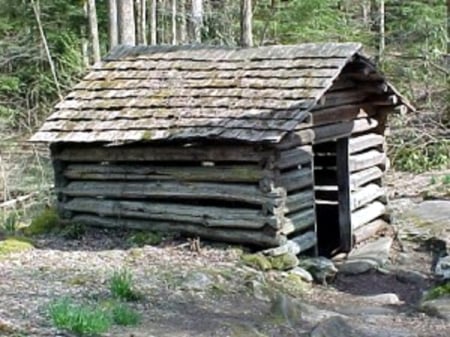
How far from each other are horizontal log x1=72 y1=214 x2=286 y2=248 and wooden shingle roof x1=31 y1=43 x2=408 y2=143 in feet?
3.98

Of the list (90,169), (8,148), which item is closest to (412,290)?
(90,169)

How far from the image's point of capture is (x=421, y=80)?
21531mm

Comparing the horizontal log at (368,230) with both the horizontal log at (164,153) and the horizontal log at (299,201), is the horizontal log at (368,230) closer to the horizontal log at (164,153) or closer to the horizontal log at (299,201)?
the horizontal log at (299,201)

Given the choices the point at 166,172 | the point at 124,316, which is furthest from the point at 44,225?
the point at 124,316

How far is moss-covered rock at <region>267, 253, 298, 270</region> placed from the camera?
966cm

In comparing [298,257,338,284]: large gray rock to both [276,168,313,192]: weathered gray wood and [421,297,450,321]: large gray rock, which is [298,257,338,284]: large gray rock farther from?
[421,297,450,321]: large gray rock

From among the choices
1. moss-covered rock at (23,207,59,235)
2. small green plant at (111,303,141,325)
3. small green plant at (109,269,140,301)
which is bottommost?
moss-covered rock at (23,207,59,235)

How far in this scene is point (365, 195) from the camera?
12.4 meters

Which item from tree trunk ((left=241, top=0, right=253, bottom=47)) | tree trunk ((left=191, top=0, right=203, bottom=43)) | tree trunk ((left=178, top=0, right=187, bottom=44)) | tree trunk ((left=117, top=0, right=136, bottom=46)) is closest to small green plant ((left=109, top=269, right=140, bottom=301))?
tree trunk ((left=117, top=0, right=136, bottom=46))

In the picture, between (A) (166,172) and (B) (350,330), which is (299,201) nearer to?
(A) (166,172)

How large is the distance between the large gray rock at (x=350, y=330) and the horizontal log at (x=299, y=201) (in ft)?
7.29

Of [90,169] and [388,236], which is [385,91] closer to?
A: [388,236]

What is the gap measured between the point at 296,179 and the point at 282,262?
4.00 ft

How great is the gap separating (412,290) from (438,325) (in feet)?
6.60
